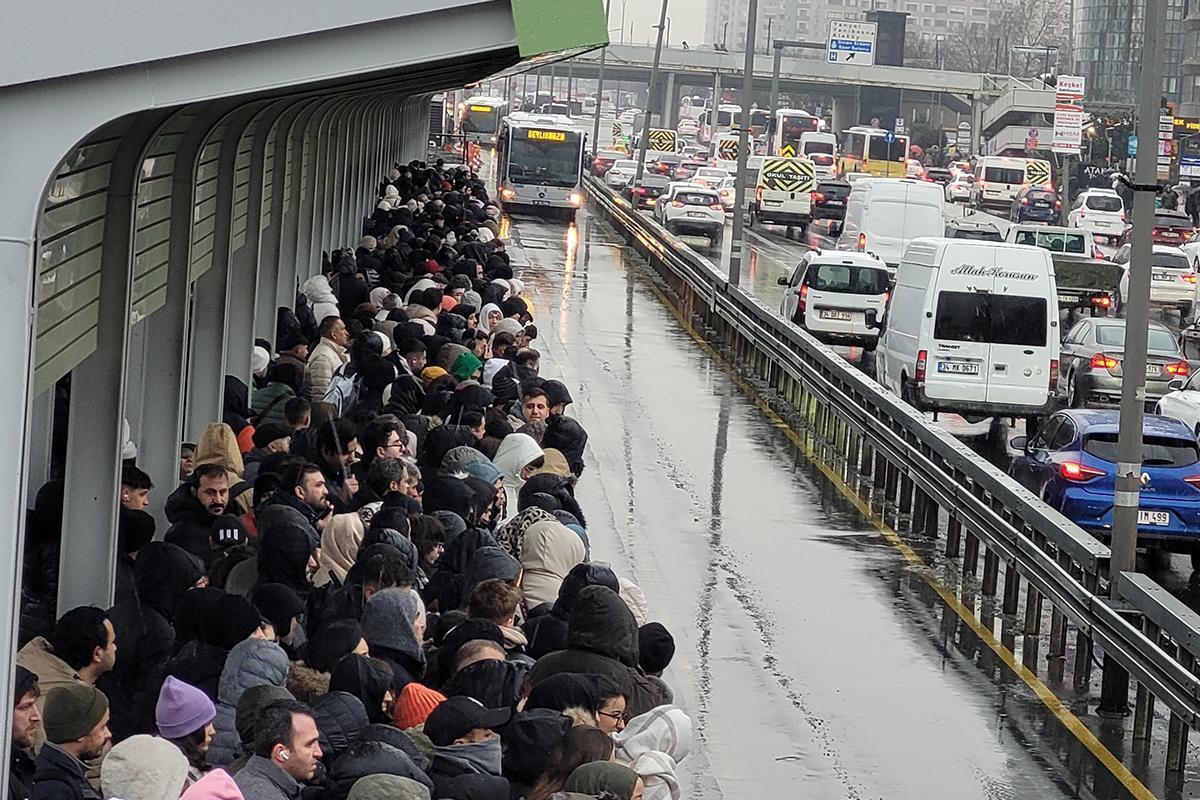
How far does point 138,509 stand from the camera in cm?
1137

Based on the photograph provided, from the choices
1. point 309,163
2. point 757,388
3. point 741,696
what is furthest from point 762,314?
point 741,696

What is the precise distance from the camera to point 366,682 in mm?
8406

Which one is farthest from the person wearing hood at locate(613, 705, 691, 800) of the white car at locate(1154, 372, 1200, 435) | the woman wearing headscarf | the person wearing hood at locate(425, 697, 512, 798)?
the white car at locate(1154, 372, 1200, 435)

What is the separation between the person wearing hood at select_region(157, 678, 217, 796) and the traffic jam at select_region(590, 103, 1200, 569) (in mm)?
8657

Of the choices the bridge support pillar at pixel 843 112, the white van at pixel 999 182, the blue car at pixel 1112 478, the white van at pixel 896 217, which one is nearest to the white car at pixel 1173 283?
the white van at pixel 896 217

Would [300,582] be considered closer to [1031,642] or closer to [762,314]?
[1031,642]

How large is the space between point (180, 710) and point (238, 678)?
1.84ft

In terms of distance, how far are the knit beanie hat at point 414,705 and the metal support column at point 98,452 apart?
2.70m

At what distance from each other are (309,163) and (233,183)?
9487 mm

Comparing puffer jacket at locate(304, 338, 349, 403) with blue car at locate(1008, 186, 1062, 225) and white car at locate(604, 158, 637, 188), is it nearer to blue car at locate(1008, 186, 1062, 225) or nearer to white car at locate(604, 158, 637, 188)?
blue car at locate(1008, 186, 1062, 225)

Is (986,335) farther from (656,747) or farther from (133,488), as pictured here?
(656,747)

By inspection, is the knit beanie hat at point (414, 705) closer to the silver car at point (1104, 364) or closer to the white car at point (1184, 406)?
the white car at point (1184, 406)

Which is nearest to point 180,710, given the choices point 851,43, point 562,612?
point 562,612

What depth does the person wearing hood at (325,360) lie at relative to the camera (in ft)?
57.8
